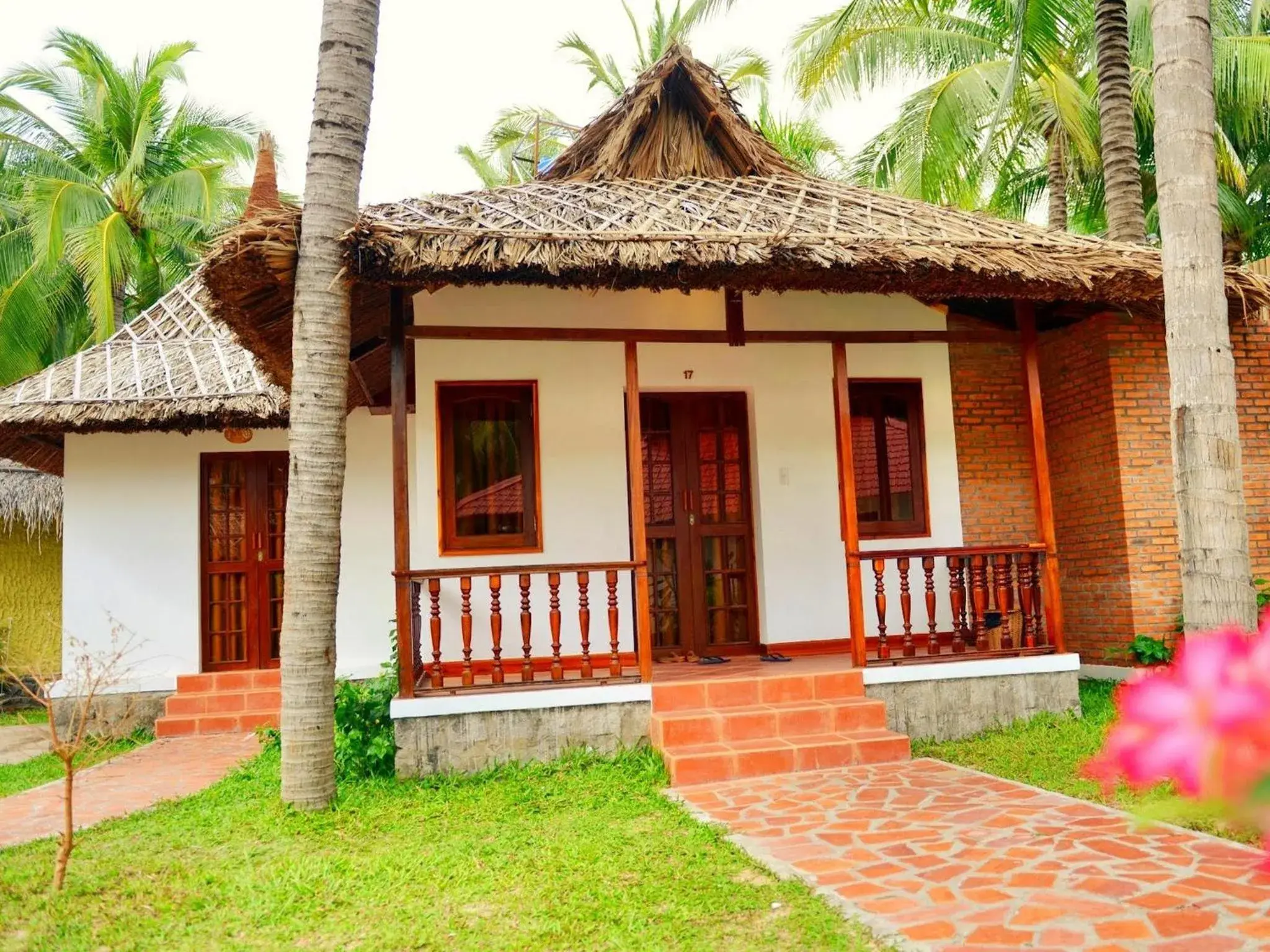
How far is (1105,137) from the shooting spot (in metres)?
8.15

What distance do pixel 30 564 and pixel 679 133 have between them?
984 centimetres

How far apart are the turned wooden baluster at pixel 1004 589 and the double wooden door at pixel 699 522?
1.87 meters

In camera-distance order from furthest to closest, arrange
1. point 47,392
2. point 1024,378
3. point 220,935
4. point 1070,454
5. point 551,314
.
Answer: point 47,392 < point 1070,454 < point 551,314 < point 1024,378 < point 220,935

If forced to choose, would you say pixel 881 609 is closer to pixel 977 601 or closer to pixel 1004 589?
pixel 977 601

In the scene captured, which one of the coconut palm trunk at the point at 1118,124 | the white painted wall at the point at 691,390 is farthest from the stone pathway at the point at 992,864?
the coconut palm trunk at the point at 1118,124

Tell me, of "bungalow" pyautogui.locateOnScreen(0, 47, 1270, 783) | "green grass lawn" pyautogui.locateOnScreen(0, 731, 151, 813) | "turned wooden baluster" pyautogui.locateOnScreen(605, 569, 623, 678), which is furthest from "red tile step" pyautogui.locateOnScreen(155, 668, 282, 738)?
"turned wooden baluster" pyautogui.locateOnScreen(605, 569, 623, 678)

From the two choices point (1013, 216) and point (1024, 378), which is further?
point (1013, 216)

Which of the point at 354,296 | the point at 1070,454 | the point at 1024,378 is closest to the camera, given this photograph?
the point at 354,296

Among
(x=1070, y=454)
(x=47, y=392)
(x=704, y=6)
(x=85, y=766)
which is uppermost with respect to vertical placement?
(x=704, y=6)

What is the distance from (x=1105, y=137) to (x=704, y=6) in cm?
684

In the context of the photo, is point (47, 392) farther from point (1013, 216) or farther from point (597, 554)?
point (1013, 216)

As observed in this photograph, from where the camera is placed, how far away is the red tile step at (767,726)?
207 inches

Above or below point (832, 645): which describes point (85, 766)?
below

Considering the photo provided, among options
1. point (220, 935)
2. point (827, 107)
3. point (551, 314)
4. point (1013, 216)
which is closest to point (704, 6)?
point (827, 107)
